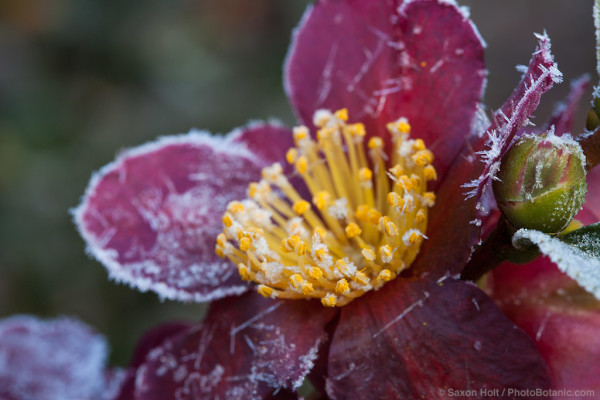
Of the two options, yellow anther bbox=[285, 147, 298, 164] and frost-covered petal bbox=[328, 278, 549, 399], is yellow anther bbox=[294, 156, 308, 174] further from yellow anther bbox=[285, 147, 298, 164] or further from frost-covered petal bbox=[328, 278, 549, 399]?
frost-covered petal bbox=[328, 278, 549, 399]

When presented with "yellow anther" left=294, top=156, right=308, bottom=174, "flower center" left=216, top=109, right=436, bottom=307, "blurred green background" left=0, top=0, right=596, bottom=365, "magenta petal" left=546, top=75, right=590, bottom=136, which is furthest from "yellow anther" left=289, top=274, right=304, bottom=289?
"blurred green background" left=0, top=0, right=596, bottom=365

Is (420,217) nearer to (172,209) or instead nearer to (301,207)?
(301,207)

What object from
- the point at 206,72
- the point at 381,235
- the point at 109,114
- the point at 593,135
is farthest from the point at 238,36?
the point at 593,135

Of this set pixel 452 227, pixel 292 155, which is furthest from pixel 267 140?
pixel 452 227

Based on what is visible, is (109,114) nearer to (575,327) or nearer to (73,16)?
(73,16)

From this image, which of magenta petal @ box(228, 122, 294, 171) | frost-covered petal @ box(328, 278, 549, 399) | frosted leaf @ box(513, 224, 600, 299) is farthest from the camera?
magenta petal @ box(228, 122, 294, 171)

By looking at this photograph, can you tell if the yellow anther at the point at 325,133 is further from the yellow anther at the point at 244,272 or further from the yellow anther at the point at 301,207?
the yellow anther at the point at 244,272

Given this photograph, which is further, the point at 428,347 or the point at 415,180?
the point at 415,180
